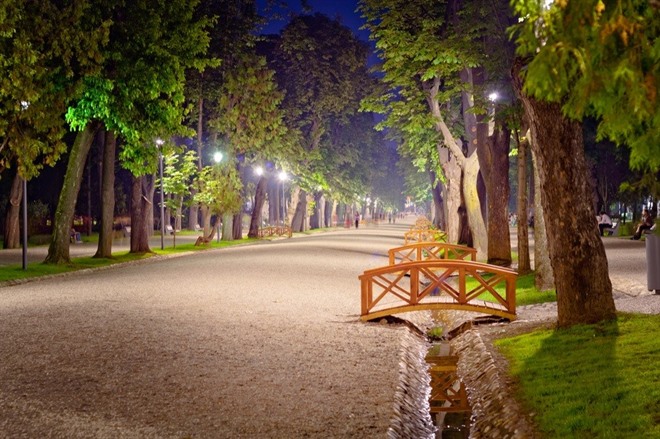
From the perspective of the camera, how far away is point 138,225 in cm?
3478

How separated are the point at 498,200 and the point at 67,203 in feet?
50.9

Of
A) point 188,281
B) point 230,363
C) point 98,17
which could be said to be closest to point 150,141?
point 98,17

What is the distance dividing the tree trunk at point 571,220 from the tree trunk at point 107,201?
23085 millimetres

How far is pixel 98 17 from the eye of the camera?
87.0 ft

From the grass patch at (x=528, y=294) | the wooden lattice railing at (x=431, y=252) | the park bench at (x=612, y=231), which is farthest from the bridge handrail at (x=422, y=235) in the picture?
the grass patch at (x=528, y=294)

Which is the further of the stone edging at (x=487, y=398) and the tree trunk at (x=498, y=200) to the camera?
the tree trunk at (x=498, y=200)

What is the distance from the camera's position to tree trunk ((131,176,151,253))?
34.2 meters

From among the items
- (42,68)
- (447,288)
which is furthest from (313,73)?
(447,288)

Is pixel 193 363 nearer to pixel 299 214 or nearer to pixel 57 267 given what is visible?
pixel 57 267

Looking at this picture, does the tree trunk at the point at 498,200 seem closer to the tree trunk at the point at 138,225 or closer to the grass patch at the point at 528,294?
the grass patch at the point at 528,294

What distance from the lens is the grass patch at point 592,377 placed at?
6660 mm

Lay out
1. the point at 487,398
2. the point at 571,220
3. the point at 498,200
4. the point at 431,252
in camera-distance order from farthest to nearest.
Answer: the point at 431,252 < the point at 498,200 < the point at 571,220 < the point at 487,398

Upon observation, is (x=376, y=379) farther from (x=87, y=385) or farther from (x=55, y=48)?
(x=55, y=48)

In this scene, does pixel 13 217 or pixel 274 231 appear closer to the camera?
pixel 13 217
